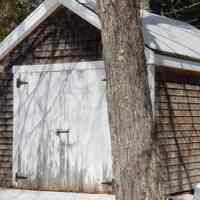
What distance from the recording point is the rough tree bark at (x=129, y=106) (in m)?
4.68

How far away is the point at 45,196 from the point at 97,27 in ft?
9.60

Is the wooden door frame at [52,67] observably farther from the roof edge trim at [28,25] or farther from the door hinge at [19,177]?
the roof edge trim at [28,25]

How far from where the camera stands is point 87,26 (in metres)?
10.0

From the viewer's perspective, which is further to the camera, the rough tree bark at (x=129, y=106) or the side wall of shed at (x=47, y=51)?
the side wall of shed at (x=47, y=51)

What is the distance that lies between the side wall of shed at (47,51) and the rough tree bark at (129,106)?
5.01 m

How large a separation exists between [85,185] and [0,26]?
8.15 metres

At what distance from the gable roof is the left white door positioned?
72 cm

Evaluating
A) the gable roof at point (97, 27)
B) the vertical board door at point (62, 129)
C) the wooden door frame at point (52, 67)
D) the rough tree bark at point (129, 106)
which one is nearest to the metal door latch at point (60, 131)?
the vertical board door at point (62, 129)

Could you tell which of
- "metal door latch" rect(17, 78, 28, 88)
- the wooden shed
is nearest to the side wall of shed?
the wooden shed

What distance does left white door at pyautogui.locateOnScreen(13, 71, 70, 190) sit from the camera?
10.2 m

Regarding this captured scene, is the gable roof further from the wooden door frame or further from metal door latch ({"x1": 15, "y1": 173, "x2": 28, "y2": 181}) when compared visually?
metal door latch ({"x1": 15, "y1": 173, "x2": 28, "y2": 181})

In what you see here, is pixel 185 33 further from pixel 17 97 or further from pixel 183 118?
pixel 17 97

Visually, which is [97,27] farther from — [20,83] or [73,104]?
[20,83]

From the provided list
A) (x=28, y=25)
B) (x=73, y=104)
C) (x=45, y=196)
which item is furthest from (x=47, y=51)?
(x=45, y=196)
